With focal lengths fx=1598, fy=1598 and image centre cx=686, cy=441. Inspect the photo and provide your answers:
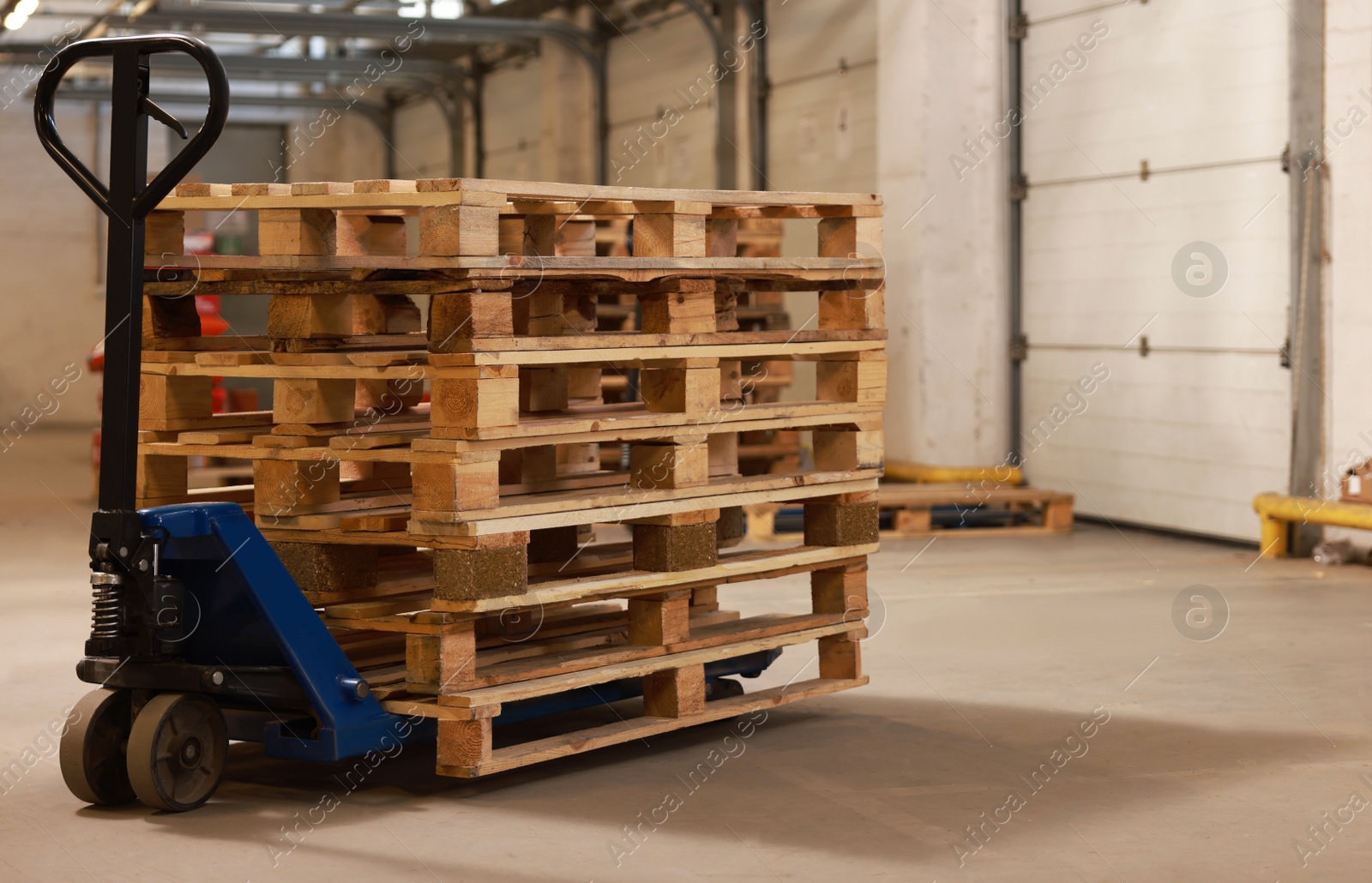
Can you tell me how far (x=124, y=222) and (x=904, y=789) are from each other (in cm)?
254

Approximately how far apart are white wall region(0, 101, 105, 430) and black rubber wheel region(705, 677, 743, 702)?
1783 cm

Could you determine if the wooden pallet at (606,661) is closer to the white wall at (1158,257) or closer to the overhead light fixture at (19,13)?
the white wall at (1158,257)

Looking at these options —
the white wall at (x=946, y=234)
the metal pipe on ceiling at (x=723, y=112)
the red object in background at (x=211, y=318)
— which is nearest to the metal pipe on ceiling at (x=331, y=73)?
the red object in background at (x=211, y=318)

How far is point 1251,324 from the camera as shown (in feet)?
31.5

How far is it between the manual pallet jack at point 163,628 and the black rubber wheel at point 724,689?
1268 mm

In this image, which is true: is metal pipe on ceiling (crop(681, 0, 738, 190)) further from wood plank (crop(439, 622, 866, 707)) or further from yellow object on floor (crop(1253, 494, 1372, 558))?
wood plank (crop(439, 622, 866, 707))

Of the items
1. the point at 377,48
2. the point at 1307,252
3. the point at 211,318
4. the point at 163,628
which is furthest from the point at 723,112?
the point at 163,628

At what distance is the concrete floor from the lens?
3762 millimetres

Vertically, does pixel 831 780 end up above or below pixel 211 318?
below

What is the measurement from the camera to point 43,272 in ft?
71.2

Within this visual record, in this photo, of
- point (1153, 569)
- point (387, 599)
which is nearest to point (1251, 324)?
point (1153, 569)

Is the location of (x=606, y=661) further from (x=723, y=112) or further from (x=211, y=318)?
(x=723, y=112)

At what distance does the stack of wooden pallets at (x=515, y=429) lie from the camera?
418 centimetres

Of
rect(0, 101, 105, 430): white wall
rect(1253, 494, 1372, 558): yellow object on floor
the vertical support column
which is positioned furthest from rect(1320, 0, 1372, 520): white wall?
rect(0, 101, 105, 430): white wall
